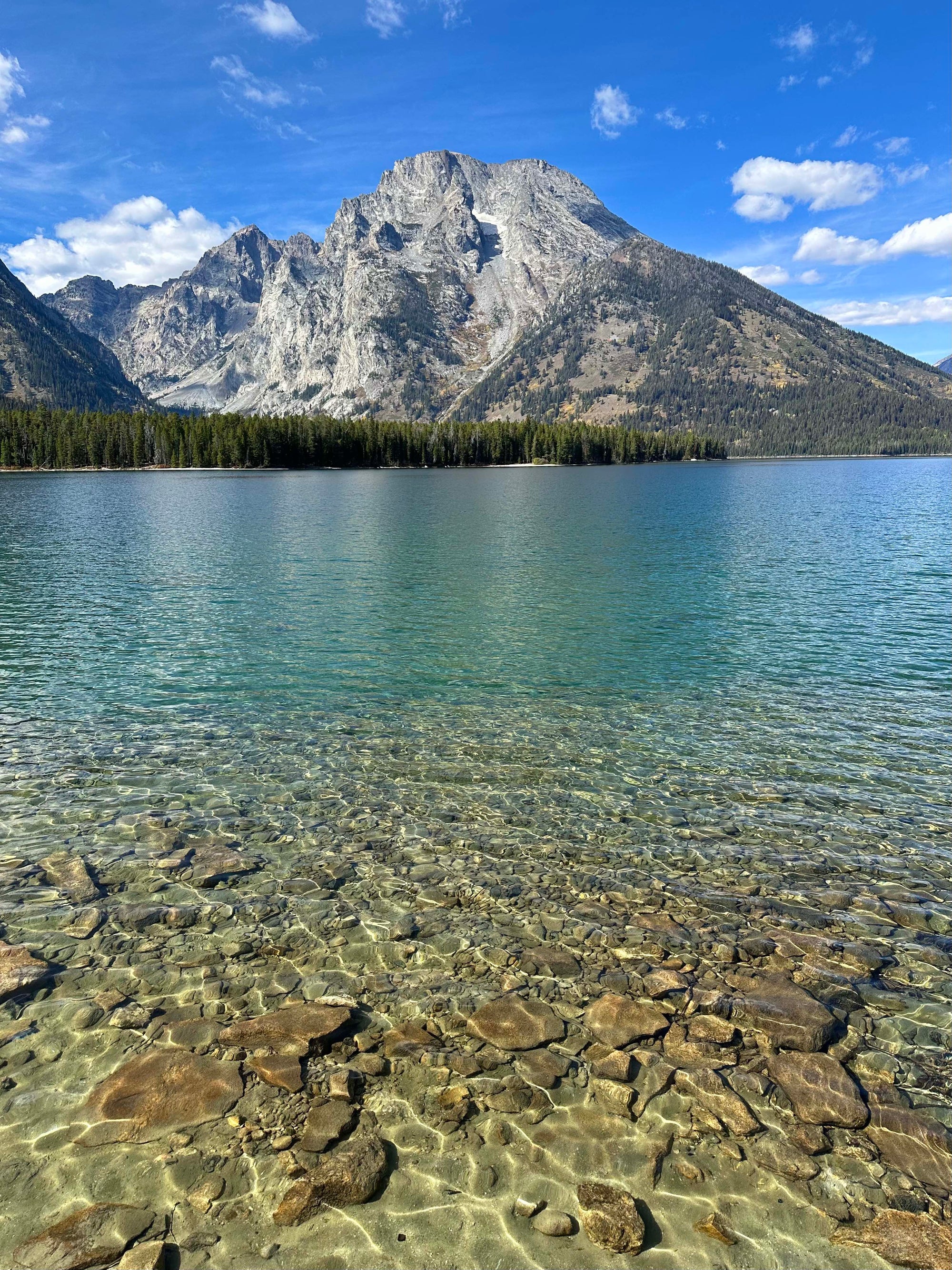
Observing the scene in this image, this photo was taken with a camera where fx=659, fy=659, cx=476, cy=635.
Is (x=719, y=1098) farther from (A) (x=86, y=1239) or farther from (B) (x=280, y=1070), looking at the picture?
(A) (x=86, y=1239)

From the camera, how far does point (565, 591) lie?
47812 mm

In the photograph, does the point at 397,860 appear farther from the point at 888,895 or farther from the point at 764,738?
the point at 764,738

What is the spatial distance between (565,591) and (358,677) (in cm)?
2289

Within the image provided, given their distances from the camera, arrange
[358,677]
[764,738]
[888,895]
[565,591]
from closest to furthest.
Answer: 1. [888,895]
2. [764,738]
3. [358,677]
4. [565,591]

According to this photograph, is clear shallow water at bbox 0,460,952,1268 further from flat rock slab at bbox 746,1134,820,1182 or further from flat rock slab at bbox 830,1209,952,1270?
flat rock slab at bbox 746,1134,820,1182

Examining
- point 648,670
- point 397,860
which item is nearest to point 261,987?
point 397,860

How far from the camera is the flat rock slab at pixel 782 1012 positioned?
9430mm

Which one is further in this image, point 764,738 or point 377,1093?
point 764,738

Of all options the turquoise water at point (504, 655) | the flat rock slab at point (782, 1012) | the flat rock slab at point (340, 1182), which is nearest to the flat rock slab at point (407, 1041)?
the flat rock slab at point (340, 1182)

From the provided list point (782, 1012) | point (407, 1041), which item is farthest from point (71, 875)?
point (782, 1012)

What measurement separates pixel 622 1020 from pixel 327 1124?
4362 mm

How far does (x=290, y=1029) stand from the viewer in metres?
9.41

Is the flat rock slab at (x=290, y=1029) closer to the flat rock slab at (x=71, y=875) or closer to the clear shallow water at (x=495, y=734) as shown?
the clear shallow water at (x=495, y=734)

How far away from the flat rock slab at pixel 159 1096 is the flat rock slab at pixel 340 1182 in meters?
1.49
